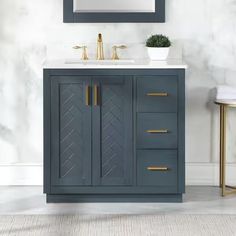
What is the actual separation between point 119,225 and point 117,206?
1.28ft

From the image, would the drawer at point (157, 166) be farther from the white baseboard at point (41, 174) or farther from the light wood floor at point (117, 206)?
the white baseboard at point (41, 174)

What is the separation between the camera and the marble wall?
490cm

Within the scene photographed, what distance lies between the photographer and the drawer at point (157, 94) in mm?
4414

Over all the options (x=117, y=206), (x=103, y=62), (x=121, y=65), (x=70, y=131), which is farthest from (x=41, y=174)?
(x=121, y=65)

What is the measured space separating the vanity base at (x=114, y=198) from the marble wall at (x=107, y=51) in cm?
55

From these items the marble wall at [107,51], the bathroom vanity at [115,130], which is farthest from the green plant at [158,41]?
the bathroom vanity at [115,130]

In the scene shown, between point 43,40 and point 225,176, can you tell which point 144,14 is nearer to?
point 43,40

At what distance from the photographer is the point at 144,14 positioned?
4.88m

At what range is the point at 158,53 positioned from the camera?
15.6ft

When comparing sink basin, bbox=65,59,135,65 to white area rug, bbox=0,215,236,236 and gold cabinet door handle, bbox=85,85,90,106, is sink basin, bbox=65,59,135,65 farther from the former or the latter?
white area rug, bbox=0,215,236,236

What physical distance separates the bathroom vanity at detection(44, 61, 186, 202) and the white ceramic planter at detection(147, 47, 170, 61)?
0.22m

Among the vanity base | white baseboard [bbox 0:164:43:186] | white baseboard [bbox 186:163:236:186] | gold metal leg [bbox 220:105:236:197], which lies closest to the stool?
gold metal leg [bbox 220:105:236:197]

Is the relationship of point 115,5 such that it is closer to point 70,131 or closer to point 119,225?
point 70,131

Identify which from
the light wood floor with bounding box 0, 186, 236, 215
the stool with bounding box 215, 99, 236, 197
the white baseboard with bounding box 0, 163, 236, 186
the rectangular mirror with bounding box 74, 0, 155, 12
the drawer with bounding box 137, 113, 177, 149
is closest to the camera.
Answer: the light wood floor with bounding box 0, 186, 236, 215
